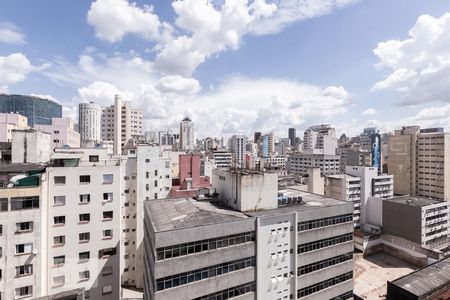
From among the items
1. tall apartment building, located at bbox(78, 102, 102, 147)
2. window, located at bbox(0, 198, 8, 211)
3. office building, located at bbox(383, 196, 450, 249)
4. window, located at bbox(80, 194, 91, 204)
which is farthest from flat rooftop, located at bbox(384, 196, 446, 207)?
tall apartment building, located at bbox(78, 102, 102, 147)

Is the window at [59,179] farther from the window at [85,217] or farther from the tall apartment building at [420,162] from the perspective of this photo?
the tall apartment building at [420,162]

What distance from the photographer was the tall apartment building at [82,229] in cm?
3031

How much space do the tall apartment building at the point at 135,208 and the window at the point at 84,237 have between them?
21417 millimetres

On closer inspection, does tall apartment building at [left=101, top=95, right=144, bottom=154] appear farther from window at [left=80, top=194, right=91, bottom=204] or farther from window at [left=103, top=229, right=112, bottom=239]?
window at [left=103, top=229, right=112, bottom=239]

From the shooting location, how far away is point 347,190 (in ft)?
266

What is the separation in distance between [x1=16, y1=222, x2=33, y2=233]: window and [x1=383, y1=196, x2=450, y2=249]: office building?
273ft

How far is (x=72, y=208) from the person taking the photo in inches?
1234

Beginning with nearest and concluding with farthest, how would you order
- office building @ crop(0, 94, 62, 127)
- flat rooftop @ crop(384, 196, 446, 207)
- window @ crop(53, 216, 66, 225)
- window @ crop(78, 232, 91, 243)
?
window @ crop(53, 216, 66, 225), window @ crop(78, 232, 91, 243), flat rooftop @ crop(384, 196, 446, 207), office building @ crop(0, 94, 62, 127)

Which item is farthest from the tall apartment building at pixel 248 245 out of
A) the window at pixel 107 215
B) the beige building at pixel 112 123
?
the beige building at pixel 112 123

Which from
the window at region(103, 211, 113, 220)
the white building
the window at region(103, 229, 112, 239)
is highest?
the white building

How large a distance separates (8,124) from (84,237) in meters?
61.7

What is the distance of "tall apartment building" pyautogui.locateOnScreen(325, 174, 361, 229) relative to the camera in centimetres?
8131

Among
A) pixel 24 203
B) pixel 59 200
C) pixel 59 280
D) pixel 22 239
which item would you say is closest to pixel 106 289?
pixel 59 280

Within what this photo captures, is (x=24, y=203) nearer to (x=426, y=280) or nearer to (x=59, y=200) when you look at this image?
(x=59, y=200)
